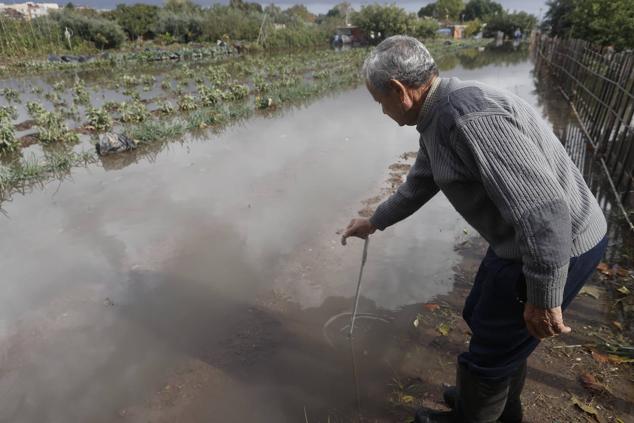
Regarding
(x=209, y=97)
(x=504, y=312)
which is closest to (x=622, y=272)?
(x=504, y=312)

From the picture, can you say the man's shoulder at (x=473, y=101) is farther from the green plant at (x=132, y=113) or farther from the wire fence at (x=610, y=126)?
the green plant at (x=132, y=113)

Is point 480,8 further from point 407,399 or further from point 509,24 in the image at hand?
point 407,399

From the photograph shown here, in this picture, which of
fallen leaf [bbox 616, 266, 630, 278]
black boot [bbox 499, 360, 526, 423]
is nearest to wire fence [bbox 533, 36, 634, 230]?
fallen leaf [bbox 616, 266, 630, 278]

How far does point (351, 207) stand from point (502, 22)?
66.8 metres

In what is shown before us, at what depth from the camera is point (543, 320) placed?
142cm

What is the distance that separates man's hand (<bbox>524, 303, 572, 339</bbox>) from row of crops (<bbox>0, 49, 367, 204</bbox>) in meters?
6.52

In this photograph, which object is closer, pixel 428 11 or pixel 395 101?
pixel 395 101

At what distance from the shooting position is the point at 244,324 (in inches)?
128

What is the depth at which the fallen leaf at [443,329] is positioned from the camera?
A: 118 inches

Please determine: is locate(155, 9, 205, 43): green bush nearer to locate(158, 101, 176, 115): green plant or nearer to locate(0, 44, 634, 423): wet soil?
locate(158, 101, 176, 115): green plant

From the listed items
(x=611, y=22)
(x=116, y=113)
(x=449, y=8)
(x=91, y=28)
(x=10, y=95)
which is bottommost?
(x=116, y=113)

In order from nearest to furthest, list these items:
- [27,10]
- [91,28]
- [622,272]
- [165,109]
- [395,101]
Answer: [395,101] → [622,272] → [165,109] → [91,28] → [27,10]

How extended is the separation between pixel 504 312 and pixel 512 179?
0.58m

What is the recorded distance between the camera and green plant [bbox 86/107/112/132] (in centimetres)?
876
